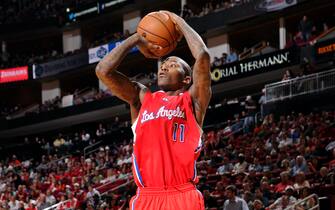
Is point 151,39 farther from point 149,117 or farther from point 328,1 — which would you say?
point 328,1

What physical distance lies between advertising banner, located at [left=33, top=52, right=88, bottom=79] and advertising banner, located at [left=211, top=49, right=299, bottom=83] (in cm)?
979

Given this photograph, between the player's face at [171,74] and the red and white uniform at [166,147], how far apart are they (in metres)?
0.09

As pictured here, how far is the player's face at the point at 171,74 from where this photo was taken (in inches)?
162

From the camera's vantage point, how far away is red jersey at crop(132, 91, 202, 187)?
158 inches

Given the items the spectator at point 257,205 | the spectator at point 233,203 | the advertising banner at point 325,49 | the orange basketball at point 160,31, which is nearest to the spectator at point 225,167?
the spectator at point 257,205

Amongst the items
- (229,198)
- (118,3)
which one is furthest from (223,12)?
(229,198)

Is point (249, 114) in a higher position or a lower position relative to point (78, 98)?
lower

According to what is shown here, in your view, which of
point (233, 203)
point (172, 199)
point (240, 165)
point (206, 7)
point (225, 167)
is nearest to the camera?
point (172, 199)

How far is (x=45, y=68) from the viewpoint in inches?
1296

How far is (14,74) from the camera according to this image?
110 feet

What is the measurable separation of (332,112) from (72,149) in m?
12.1

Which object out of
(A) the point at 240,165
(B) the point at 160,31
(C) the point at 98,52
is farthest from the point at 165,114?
(C) the point at 98,52

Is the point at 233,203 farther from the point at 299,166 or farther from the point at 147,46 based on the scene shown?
the point at 147,46

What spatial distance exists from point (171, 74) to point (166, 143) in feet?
1.45
